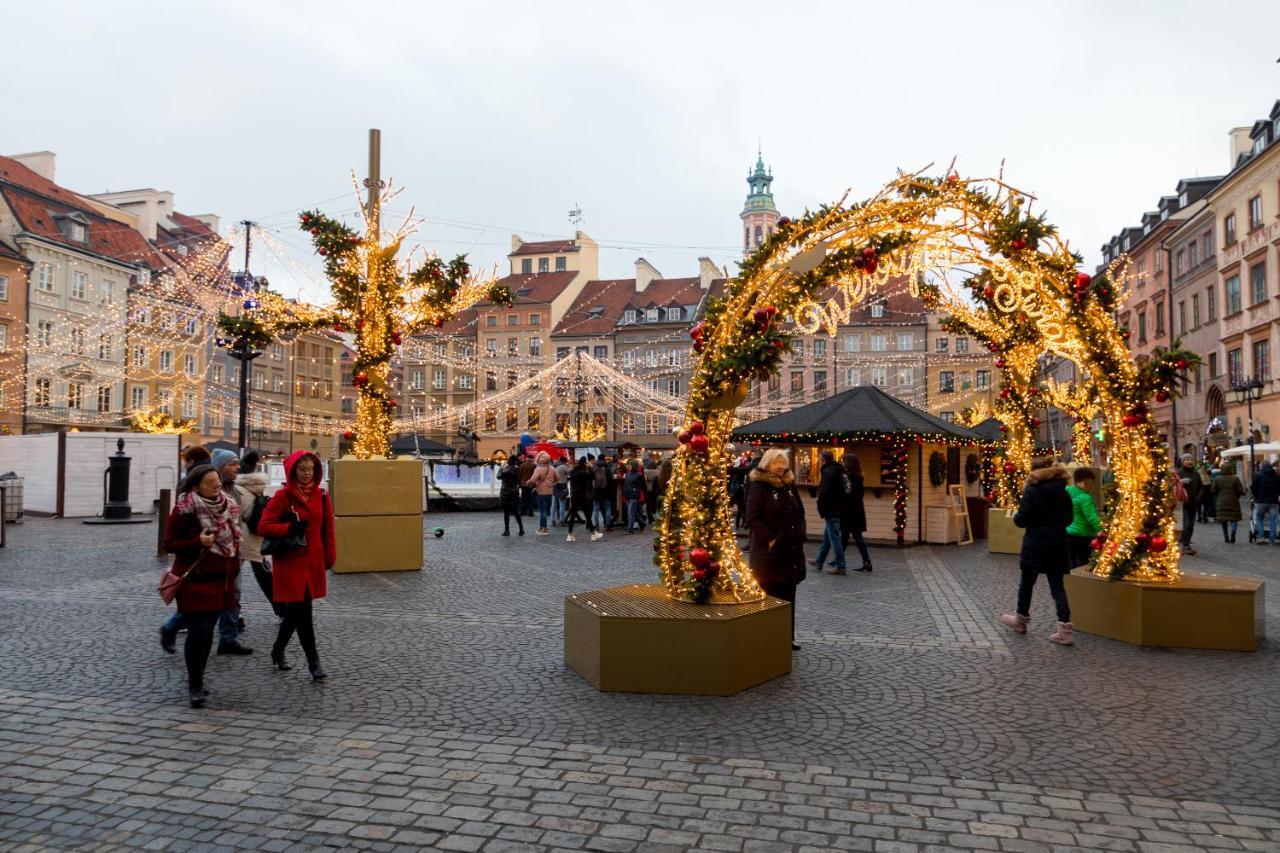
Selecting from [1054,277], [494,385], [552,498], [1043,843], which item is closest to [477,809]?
[1043,843]

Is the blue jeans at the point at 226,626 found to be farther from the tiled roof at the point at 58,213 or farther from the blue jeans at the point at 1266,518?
the tiled roof at the point at 58,213

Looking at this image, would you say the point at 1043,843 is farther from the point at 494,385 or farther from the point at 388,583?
the point at 494,385

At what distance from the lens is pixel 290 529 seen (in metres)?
6.86

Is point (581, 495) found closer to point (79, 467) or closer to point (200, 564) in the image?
point (200, 564)

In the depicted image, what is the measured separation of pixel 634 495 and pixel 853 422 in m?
5.12

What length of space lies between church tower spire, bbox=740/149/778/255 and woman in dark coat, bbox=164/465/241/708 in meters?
105

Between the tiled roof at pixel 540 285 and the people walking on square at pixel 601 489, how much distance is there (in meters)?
51.2

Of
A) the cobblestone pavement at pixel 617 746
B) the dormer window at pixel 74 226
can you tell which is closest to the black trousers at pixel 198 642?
the cobblestone pavement at pixel 617 746

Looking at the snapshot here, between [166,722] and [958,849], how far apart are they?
14.9 feet

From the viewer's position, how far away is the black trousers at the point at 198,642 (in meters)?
6.25

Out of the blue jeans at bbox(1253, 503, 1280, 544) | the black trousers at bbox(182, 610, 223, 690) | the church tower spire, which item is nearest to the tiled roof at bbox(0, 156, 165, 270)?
the black trousers at bbox(182, 610, 223, 690)

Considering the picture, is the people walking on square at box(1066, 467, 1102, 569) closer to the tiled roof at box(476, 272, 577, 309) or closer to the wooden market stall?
the wooden market stall

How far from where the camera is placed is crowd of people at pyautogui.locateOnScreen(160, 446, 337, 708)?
6.36m

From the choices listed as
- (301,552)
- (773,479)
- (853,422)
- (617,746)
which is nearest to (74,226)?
(853,422)
